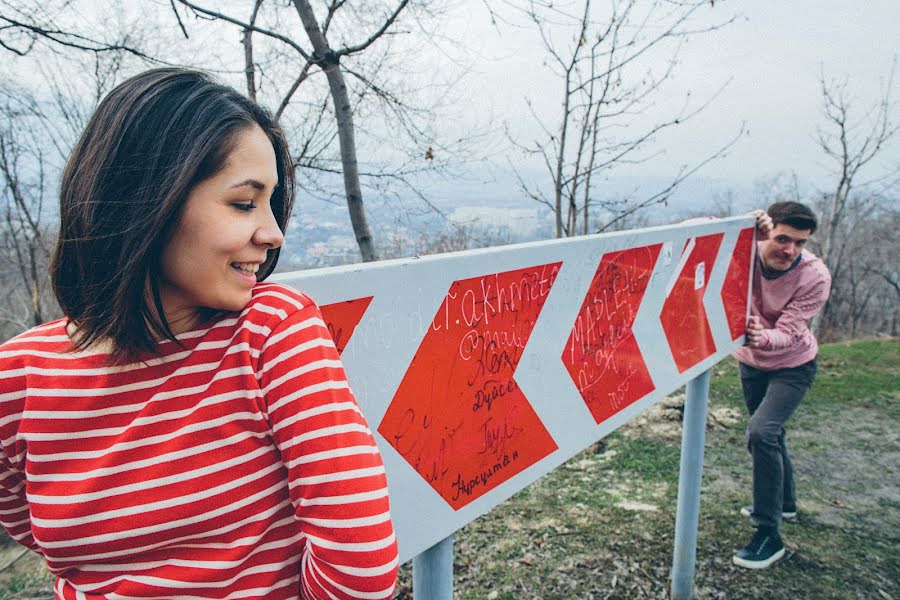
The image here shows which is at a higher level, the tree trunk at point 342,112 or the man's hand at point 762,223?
the tree trunk at point 342,112

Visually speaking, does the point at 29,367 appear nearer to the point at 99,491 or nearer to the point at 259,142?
the point at 99,491

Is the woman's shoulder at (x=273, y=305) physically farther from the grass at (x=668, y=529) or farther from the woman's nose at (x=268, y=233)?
the grass at (x=668, y=529)

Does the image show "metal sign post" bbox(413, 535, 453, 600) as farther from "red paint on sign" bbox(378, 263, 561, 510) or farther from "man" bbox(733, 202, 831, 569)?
"man" bbox(733, 202, 831, 569)

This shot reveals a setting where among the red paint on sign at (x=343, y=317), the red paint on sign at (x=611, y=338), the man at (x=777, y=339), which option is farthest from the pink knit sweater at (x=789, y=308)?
the red paint on sign at (x=343, y=317)


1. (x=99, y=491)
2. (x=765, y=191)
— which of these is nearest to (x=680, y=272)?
(x=99, y=491)

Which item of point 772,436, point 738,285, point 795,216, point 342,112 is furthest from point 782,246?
point 342,112

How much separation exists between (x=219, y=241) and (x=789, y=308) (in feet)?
12.5

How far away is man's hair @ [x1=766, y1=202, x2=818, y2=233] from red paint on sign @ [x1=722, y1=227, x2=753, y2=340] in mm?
309

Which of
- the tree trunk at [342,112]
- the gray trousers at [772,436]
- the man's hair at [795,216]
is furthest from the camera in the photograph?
the tree trunk at [342,112]

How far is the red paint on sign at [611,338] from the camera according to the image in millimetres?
2104

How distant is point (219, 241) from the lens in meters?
0.95

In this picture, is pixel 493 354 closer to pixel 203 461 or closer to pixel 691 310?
pixel 203 461

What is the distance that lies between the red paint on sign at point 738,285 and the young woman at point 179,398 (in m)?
2.87

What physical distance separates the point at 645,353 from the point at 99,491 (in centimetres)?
211
